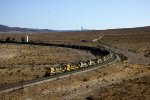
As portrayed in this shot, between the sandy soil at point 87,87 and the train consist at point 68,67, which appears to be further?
the train consist at point 68,67

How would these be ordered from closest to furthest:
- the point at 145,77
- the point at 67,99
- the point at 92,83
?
the point at 67,99 → the point at 92,83 → the point at 145,77

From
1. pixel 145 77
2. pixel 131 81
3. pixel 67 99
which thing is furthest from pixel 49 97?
pixel 145 77

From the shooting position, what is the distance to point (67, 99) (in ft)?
106

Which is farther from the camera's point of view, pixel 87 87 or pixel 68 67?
pixel 68 67

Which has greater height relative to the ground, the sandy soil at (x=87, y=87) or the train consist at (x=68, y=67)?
the train consist at (x=68, y=67)

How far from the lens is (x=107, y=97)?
109 ft

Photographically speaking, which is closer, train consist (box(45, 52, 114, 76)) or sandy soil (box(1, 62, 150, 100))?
sandy soil (box(1, 62, 150, 100))

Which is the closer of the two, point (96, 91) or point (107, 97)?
point (107, 97)

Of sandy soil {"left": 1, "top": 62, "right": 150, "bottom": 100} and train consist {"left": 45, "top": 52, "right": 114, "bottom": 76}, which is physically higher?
train consist {"left": 45, "top": 52, "right": 114, "bottom": 76}

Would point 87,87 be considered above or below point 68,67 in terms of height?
below

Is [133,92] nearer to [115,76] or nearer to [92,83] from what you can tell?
[92,83]

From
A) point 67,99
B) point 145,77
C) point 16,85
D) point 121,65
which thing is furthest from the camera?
point 121,65

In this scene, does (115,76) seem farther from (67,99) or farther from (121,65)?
(67,99)

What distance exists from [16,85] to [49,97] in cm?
465
